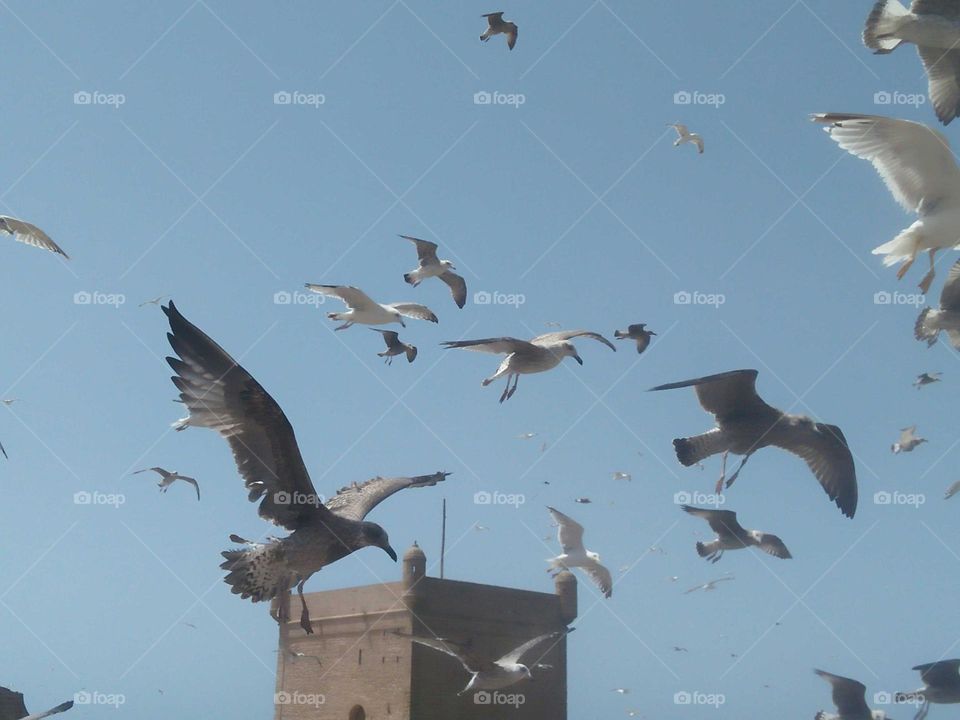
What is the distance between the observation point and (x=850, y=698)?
46.7 ft

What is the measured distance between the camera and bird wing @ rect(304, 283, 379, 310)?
13508 mm

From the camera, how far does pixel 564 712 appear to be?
31281 millimetres

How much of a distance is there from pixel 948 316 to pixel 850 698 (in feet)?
15.8

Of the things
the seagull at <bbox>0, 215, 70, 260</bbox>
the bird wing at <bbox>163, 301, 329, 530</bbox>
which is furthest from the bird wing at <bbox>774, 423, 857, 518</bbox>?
the seagull at <bbox>0, 215, 70, 260</bbox>

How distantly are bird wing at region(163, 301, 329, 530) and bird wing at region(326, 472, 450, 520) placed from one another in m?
1.29

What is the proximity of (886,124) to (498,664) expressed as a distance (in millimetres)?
7617

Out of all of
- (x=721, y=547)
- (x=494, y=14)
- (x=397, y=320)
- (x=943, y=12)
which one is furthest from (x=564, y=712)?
(x=943, y=12)

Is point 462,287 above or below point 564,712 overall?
above

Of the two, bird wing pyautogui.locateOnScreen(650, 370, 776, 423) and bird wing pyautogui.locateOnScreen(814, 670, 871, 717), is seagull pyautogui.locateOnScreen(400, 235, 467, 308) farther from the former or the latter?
bird wing pyautogui.locateOnScreen(814, 670, 871, 717)

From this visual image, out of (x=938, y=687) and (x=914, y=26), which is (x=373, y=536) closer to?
(x=914, y=26)

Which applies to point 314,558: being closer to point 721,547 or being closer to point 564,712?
point 721,547

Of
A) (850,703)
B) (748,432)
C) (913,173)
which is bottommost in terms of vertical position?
(850,703)

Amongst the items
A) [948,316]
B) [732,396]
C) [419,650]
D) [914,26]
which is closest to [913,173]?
[914,26]

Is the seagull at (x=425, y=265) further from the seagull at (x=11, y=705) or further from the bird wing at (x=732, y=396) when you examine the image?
the seagull at (x=11, y=705)
